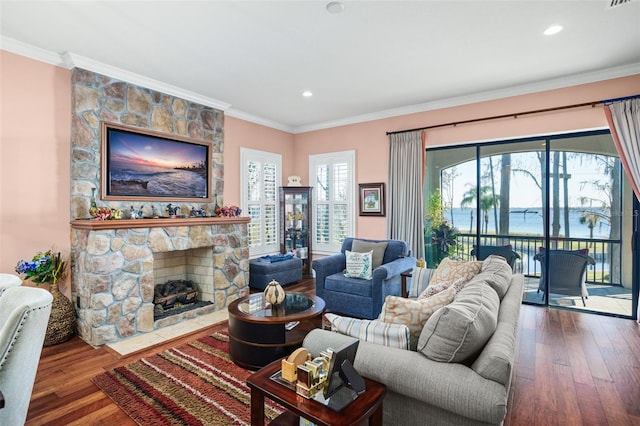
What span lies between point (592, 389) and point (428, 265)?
2.86m

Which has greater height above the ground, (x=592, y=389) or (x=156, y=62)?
(x=156, y=62)

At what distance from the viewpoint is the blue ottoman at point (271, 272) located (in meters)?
5.25

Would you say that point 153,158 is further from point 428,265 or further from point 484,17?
point 428,265

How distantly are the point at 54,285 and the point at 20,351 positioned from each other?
2057 millimetres

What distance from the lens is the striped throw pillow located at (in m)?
1.63

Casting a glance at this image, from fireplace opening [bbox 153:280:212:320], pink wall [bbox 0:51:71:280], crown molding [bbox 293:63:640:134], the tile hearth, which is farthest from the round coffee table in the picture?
crown molding [bbox 293:63:640:134]

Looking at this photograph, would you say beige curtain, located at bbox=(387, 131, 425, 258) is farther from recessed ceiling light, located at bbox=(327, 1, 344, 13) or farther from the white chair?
the white chair

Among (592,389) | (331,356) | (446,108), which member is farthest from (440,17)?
(592,389)

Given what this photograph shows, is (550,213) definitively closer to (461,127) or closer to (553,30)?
(461,127)

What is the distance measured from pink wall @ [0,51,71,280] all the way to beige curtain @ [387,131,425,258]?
433cm

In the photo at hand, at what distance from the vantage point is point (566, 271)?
433cm

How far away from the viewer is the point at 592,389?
2.47 metres

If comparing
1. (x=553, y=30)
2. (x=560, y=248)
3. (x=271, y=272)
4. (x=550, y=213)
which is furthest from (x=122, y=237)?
(x=560, y=248)

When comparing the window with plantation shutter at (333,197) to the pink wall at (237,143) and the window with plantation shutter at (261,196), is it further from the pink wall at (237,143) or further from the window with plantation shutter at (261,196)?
the pink wall at (237,143)
